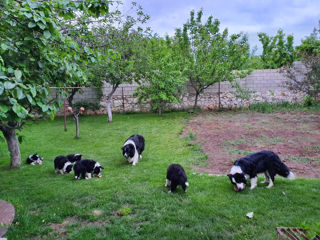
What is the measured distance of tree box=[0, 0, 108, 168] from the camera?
239cm

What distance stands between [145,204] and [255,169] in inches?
82.3

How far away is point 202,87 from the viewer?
14.5m

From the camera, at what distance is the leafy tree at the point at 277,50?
60.2 ft

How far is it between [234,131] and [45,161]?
264 inches

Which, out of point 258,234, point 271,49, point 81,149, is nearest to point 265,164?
point 258,234

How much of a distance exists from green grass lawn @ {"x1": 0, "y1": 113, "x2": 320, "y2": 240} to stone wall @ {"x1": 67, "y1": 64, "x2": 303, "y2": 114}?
8498 millimetres

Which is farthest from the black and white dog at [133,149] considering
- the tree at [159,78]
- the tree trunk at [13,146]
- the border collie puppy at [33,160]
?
the tree at [159,78]

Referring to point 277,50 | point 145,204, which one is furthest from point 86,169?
point 277,50

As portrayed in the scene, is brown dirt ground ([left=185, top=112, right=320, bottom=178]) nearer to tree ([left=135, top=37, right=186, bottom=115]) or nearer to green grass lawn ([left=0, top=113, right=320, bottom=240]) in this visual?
green grass lawn ([left=0, top=113, right=320, bottom=240])

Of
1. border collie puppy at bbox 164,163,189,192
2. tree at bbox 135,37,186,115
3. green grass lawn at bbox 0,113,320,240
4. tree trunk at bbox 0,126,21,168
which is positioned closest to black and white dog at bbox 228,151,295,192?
green grass lawn at bbox 0,113,320,240

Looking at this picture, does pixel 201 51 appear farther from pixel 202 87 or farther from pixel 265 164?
pixel 265 164

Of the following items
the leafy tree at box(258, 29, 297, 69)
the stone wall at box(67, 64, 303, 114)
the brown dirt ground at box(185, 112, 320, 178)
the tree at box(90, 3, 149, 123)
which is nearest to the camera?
the brown dirt ground at box(185, 112, 320, 178)

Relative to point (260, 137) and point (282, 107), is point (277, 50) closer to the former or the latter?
point (282, 107)

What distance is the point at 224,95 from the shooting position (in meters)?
15.0
